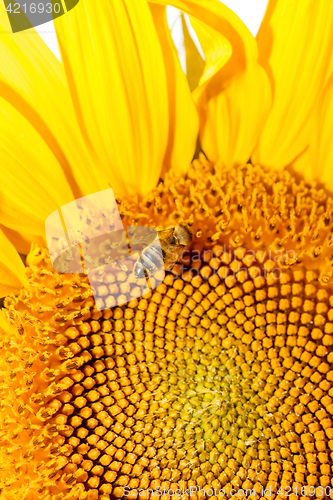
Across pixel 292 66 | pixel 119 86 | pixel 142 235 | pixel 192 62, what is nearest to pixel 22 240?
pixel 142 235

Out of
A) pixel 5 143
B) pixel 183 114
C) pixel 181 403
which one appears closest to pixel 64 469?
pixel 181 403

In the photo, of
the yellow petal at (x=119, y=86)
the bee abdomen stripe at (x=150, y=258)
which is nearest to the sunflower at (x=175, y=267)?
the yellow petal at (x=119, y=86)

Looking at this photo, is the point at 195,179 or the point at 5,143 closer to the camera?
the point at 5,143

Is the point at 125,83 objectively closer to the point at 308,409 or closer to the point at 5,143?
the point at 5,143

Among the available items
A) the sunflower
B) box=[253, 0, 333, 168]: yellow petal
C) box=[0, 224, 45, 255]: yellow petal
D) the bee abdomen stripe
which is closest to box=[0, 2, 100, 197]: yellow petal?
the sunflower

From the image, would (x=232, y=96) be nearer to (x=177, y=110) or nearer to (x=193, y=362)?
(x=177, y=110)

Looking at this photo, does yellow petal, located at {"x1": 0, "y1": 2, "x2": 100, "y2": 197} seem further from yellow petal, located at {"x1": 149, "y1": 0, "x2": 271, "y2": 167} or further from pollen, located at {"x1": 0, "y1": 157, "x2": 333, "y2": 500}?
yellow petal, located at {"x1": 149, "y1": 0, "x2": 271, "y2": 167}

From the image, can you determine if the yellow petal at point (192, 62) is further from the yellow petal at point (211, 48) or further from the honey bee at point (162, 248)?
the honey bee at point (162, 248)
